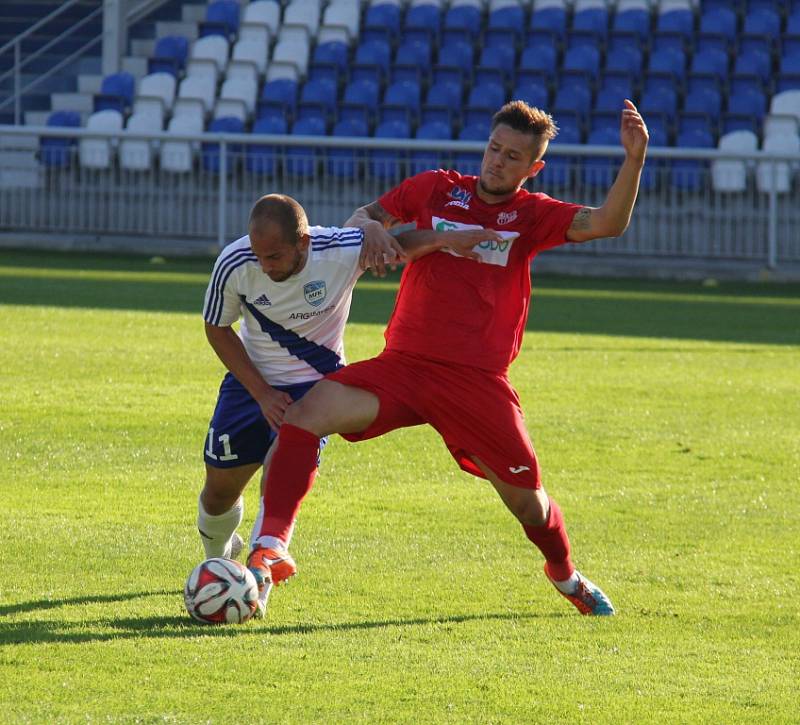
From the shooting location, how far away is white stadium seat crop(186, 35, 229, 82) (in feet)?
77.9

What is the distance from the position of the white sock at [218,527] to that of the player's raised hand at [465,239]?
1.29m

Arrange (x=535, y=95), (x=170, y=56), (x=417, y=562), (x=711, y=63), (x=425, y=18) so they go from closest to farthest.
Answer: (x=417, y=562) < (x=535, y=95) < (x=711, y=63) < (x=425, y=18) < (x=170, y=56)

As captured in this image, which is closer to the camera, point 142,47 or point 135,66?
point 135,66

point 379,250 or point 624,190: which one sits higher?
point 624,190

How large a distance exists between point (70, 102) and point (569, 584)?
21.2m

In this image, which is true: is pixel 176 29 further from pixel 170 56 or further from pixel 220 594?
pixel 220 594

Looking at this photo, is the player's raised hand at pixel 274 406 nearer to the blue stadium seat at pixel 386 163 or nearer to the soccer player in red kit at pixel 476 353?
the soccer player in red kit at pixel 476 353

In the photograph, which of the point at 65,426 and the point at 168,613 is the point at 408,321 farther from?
the point at 65,426

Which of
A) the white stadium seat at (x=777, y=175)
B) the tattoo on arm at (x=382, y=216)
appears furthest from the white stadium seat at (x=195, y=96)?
the tattoo on arm at (x=382, y=216)

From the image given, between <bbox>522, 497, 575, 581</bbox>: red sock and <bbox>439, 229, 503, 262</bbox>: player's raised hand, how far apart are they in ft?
3.26

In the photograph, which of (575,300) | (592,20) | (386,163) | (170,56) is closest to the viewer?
(575,300)

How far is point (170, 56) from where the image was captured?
24484 mm

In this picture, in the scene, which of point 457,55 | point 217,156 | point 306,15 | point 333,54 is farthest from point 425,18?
point 217,156

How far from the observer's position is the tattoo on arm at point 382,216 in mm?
5629
